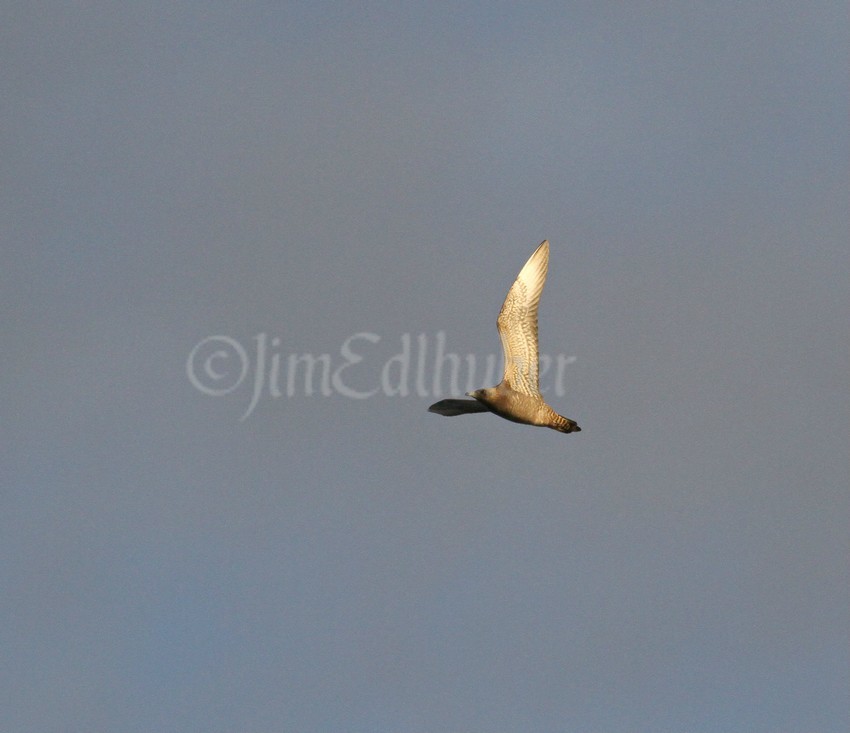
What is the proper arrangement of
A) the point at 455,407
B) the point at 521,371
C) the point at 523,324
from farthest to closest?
the point at 523,324
the point at 521,371
the point at 455,407

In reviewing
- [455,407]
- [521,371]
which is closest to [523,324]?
[521,371]

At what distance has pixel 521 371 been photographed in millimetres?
38406

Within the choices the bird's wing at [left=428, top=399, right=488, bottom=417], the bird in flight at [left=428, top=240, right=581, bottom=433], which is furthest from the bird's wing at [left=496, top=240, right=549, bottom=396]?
the bird's wing at [left=428, top=399, right=488, bottom=417]

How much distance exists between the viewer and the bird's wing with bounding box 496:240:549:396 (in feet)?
125

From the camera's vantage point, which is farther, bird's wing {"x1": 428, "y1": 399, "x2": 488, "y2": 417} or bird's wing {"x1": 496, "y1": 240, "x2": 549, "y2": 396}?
bird's wing {"x1": 496, "y1": 240, "x2": 549, "y2": 396}

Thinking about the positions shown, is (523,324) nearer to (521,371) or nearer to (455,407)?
(521,371)

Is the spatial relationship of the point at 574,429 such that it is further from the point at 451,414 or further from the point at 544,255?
the point at 544,255

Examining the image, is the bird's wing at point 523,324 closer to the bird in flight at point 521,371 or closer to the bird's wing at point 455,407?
the bird in flight at point 521,371

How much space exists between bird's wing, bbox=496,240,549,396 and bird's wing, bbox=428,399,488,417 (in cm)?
126

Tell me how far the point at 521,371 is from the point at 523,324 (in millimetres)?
1932

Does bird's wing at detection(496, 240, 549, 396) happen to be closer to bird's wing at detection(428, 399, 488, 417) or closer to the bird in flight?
the bird in flight

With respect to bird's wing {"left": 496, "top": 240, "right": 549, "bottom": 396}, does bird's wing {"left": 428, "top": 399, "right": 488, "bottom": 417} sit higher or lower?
lower

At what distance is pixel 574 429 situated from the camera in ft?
122

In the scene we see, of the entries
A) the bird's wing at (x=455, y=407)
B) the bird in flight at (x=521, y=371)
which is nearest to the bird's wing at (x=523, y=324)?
the bird in flight at (x=521, y=371)
